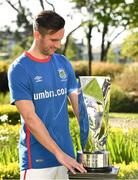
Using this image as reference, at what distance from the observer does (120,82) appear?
23625mm

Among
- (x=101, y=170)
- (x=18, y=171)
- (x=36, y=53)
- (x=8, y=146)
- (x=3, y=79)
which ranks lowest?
(x=3, y=79)

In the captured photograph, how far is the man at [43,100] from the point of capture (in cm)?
271

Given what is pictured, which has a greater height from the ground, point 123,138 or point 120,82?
point 123,138

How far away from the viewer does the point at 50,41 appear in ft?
9.02

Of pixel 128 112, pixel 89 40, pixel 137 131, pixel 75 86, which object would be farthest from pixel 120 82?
pixel 75 86

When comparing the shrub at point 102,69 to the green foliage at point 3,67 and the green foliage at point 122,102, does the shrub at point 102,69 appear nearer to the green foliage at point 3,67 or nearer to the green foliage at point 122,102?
the green foliage at point 3,67

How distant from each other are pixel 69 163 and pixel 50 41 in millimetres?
600

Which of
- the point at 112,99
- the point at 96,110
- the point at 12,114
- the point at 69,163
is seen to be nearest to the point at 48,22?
the point at 96,110

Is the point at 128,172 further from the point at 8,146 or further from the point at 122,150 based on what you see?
the point at 8,146

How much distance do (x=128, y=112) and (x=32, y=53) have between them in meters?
18.9

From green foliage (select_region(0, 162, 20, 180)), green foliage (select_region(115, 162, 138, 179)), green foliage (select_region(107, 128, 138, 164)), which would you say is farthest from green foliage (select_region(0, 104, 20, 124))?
green foliage (select_region(115, 162, 138, 179))

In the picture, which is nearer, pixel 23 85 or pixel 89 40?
pixel 23 85

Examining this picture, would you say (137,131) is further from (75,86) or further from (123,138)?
Result: (75,86)

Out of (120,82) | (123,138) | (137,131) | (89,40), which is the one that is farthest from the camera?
(89,40)
